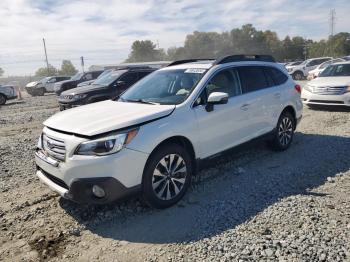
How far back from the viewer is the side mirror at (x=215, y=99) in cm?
468

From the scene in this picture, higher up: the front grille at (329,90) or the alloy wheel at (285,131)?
the front grille at (329,90)

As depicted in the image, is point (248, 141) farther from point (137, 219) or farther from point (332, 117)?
point (332, 117)

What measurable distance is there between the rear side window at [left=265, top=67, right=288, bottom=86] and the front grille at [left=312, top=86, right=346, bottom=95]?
4.24 m

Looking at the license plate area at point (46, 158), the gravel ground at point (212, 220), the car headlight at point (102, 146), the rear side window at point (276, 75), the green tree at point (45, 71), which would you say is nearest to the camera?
the gravel ground at point (212, 220)

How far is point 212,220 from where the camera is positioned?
4.05 metres

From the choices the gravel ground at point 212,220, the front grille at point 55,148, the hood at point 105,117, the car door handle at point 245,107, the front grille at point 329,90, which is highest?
the hood at point 105,117

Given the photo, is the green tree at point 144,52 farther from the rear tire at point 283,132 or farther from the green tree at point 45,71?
the rear tire at point 283,132

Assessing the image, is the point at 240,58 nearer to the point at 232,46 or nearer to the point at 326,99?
the point at 326,99

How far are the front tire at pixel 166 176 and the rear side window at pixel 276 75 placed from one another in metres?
2.79

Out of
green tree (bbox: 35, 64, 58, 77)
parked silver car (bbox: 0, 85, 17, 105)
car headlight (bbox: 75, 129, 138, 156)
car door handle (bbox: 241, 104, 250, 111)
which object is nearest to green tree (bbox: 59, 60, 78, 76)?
green tree (bbox: 35, 64, 58, 77)

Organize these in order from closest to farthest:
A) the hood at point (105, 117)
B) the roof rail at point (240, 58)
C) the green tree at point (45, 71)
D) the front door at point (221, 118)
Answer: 1. the hood at point (105, 117)
2. the front door at point (221, 118)
3. the roof rail at point (240, 58)
4. the green tree at point (45, 71)

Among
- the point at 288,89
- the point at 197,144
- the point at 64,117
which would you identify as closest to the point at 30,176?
the point at 64,117

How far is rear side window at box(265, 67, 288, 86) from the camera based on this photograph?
6.45 metres

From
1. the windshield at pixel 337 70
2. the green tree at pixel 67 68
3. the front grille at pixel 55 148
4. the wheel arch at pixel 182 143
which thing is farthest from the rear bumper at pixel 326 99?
the green tree at pixel 67 68
